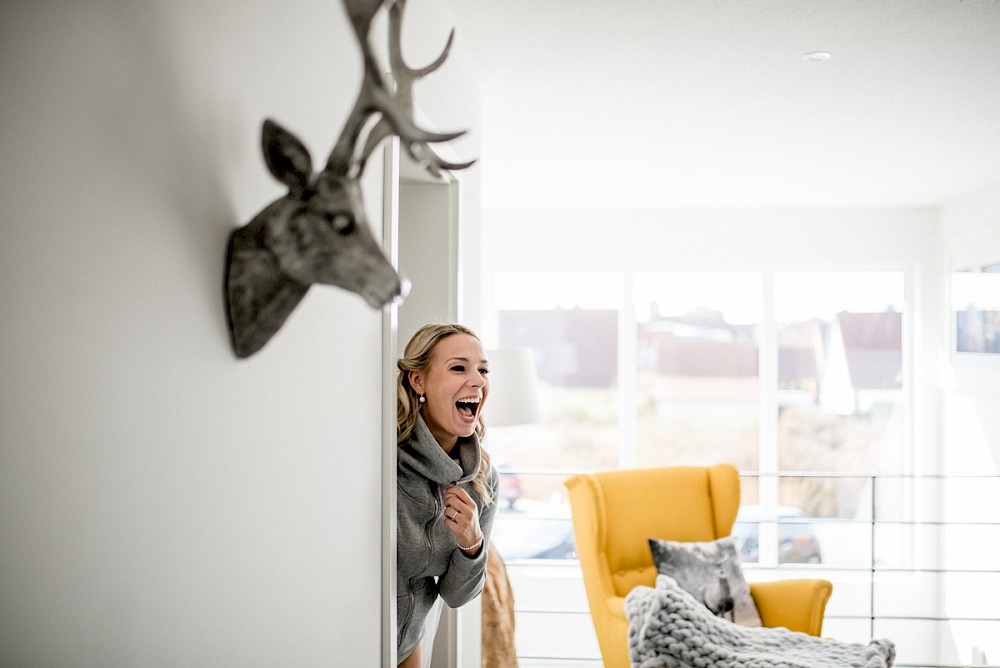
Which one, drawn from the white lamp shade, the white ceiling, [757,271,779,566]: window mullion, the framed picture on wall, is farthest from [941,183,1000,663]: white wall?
the white lamp shade

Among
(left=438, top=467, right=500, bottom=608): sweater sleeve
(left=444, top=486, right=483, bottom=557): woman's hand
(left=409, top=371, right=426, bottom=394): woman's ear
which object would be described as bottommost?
(left=438, top=467, right=500, bottom=608): sweater sleeve

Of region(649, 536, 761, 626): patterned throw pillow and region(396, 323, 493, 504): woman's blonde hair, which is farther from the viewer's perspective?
region(649, 536, 761, 626): patterned throw pillow

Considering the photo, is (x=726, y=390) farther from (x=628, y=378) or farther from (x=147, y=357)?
(x=147, y=357)

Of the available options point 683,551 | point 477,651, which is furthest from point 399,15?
point 683,551

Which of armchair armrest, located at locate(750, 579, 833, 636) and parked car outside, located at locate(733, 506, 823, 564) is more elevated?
armchair armrest, located at locate(750, 579, 833, 636)

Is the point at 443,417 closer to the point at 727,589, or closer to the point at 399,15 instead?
the point at 399,15

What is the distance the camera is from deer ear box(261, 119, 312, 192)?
0.94 meters

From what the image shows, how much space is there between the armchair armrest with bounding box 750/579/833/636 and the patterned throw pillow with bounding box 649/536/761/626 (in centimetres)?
Answer: 5

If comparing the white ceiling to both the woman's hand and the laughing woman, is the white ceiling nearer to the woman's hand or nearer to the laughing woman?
the laughing woman

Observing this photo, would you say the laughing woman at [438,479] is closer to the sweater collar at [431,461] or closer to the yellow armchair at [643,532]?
the sweater collar at [431,461]

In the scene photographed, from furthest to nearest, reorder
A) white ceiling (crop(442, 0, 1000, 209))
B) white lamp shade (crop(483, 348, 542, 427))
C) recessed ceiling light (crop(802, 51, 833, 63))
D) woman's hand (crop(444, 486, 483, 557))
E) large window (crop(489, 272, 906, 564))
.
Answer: large window (crop(489, 272, 906, 564))
white lamp shade (crop(483, 348, 542, 427))
recessed ceiling light (crop(802, 51, 833, 63))
white ceiling (crop(442, 0, 1000, 209))
woman's hand (crop(444, 486, 483, 557))

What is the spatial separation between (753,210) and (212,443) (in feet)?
18.4

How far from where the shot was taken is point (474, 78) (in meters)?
2.90

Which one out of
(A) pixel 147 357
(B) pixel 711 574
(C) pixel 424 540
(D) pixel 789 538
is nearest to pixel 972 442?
(D) pixel 789 538
